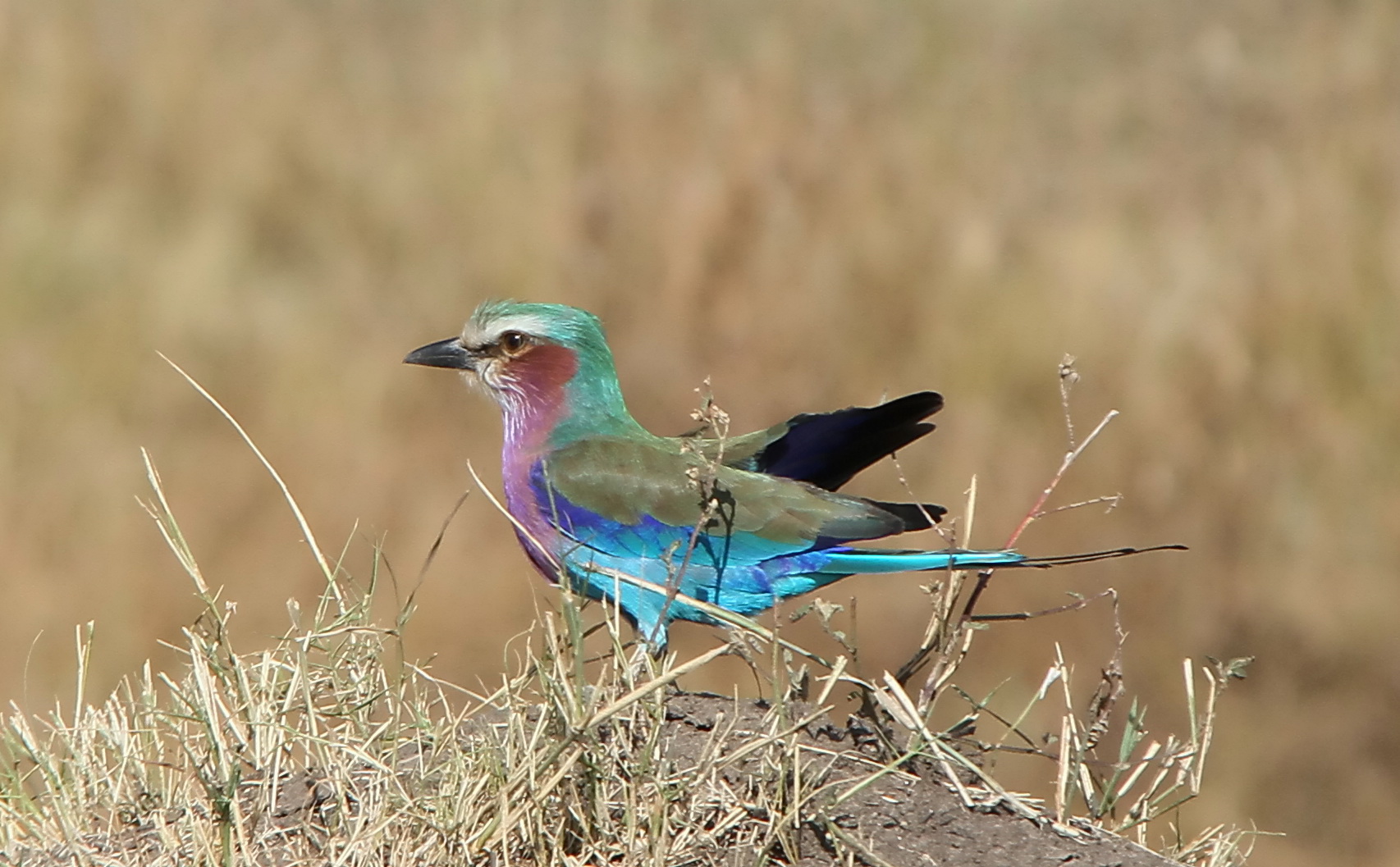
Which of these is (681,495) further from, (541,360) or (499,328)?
(499,328)

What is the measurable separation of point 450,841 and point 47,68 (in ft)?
22.6

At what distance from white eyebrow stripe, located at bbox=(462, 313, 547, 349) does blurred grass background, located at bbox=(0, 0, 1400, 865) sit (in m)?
1.60

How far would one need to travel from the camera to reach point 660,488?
11.9ft

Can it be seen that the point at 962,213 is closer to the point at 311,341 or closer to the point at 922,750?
the point at 311,341

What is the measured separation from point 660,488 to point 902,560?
0.62 m

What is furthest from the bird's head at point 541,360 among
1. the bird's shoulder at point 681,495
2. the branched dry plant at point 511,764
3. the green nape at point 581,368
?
the branched dry plant at point 511,764

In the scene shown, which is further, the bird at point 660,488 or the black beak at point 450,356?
the black beak at point 450,356

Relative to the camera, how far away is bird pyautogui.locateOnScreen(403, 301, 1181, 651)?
3.31 m

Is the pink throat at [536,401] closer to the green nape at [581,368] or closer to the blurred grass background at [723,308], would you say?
the green nape at [581,368]

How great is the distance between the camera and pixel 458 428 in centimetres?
692

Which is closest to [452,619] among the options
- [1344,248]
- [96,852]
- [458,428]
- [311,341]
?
[458,428]

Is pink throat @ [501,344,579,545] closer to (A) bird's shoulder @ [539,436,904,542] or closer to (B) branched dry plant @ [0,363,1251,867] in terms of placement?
(A) bird's shoulder @ [539,436,904,542]

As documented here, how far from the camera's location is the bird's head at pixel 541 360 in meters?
3.98

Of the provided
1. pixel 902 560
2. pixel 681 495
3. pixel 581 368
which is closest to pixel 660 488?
pixel 681 495
